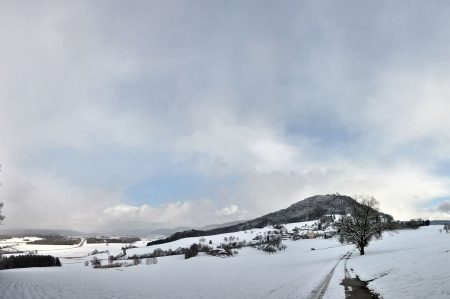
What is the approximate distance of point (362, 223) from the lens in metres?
80.7

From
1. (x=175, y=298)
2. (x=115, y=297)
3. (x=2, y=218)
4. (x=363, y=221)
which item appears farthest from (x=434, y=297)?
(x=363, y=221)

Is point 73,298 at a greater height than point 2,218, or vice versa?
point 2,218

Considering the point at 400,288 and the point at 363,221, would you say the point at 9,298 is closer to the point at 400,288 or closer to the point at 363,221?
the point at 400,288

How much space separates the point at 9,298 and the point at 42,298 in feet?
17.2

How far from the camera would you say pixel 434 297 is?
75.4 feet

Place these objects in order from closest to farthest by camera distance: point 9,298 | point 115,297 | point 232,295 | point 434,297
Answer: point 434,297, point 232,295, point 115,297, point 9,298

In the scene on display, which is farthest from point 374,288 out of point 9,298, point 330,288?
point 9,298

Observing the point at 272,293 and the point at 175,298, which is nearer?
the point at 272,293

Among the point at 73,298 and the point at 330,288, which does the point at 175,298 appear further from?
the point at 330,288

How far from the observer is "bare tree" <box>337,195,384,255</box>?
263 feet

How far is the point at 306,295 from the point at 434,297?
10695 millimetres

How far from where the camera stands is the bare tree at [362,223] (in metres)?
80.2

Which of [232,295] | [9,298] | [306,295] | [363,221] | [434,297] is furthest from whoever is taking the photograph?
[363,221]

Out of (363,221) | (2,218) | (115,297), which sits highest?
(2,218)
